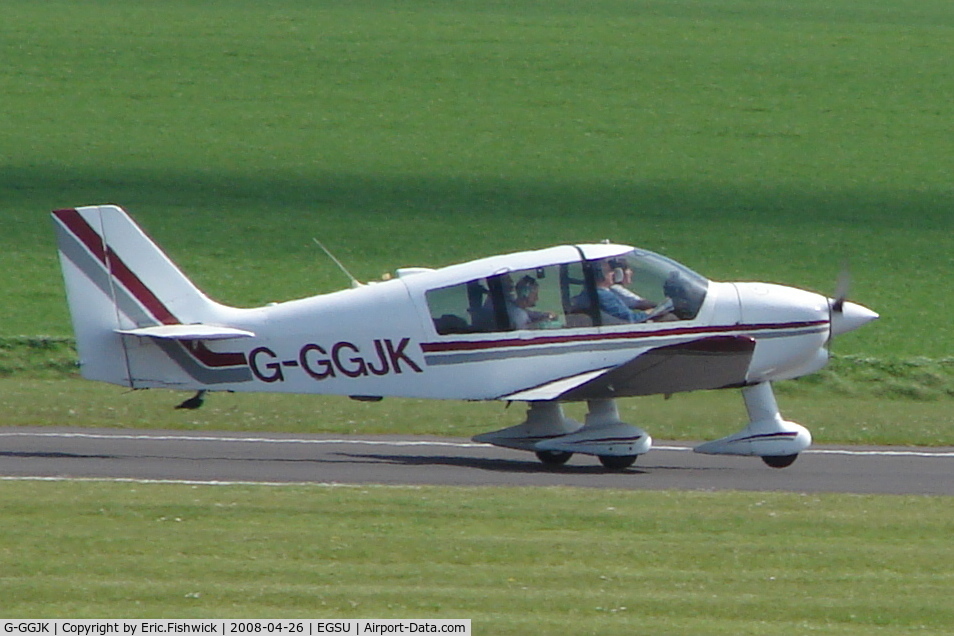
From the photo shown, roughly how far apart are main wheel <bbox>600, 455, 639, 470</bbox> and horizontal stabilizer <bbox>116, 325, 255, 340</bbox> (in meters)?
3.46

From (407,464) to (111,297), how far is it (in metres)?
3.14

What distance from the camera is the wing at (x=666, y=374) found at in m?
13.1

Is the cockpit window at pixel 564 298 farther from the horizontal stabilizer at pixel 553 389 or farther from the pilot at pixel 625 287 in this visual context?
the horizontal stabilizer at pixel 553 389

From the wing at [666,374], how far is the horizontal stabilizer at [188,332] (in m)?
2.58

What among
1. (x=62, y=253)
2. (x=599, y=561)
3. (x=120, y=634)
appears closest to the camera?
(x=120, y=634)

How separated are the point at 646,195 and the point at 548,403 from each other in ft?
51.1

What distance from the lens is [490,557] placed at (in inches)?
368

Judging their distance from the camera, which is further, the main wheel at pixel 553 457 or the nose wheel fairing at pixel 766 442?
the main wheel at pixel 553 457

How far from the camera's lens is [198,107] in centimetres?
3403

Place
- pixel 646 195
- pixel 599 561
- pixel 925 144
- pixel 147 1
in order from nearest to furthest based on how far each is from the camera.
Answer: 1. pixel 599 561
2. pixel 646 195
3. pixel 925 144
4. pixel 147 1

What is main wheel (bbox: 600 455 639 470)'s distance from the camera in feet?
44.3

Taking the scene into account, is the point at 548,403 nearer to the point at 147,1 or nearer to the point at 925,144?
the point at 925,144

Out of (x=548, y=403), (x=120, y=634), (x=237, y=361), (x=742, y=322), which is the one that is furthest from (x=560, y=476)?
(x=120, y=634)

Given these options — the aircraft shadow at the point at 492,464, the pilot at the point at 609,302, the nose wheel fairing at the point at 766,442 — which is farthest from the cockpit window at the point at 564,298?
the aircraft shadow at the point at 492,464
